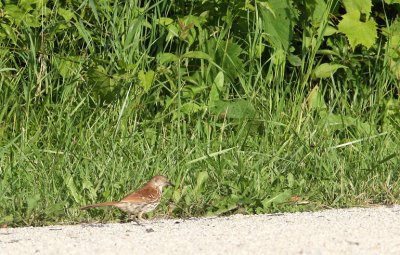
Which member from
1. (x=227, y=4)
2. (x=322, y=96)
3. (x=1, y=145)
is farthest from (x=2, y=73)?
(x=322, y=96)

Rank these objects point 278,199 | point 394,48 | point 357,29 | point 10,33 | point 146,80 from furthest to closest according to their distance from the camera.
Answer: point 394,48
point 357,29
point 10,33
point 146,80
point 278,199

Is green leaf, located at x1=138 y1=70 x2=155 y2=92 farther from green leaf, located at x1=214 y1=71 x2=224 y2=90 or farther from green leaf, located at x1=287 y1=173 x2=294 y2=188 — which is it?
green leaf, located at x1=287 y1=173 x2=294 y2=188

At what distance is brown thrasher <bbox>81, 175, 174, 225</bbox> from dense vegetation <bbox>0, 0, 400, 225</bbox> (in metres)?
0.25

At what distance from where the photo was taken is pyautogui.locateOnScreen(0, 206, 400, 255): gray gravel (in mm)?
5156

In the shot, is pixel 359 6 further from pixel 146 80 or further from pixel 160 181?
pixel 160 181

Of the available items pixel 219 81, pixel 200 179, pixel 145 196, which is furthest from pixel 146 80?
pixel 145 196

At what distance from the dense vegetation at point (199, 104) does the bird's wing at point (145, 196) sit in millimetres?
305

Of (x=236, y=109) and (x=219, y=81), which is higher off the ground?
(x=219, y=81)

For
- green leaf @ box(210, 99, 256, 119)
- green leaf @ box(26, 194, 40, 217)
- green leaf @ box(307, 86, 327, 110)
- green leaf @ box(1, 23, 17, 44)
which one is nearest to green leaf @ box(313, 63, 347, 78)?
green leaf @ box(307, 86, 327, 110)

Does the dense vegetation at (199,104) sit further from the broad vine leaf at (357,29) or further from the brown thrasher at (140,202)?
the brown thrasher at (140,202)

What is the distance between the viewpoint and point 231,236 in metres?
5.56

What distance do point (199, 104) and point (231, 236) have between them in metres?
3.02

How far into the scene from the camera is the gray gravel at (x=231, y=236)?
5.16 metres

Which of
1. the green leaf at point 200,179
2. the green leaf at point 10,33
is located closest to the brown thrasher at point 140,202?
the green leaf at point 200,179
